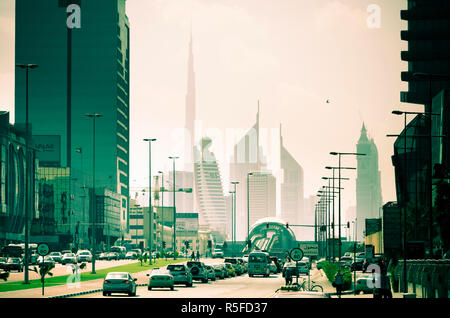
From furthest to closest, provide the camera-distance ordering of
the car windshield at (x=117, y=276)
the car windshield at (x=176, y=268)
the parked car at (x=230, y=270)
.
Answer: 1. the parked car at (x=230, y=270)
2. the car windshield at (x=176, y=268)
3. the car windshield at (x=117, y=276)

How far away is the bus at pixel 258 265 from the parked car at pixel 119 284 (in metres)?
42.4

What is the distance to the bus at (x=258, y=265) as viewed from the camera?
89.2 m

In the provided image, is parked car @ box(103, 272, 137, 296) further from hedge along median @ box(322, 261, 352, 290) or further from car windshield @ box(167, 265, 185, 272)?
car windshield @ box(167, 265, 185, 272)

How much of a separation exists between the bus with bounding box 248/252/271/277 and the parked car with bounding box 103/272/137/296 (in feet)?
139

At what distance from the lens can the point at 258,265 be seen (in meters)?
89.4

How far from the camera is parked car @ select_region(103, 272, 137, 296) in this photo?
46875 mm

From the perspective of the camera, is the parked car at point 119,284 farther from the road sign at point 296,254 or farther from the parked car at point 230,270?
the parked car at point 230,270

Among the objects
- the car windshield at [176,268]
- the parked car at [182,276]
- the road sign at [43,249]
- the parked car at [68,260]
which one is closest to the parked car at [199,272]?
the car windshield at [176,268]

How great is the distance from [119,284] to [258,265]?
43.4 meters

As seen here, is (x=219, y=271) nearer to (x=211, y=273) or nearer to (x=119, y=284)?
(x=211, y=273)
